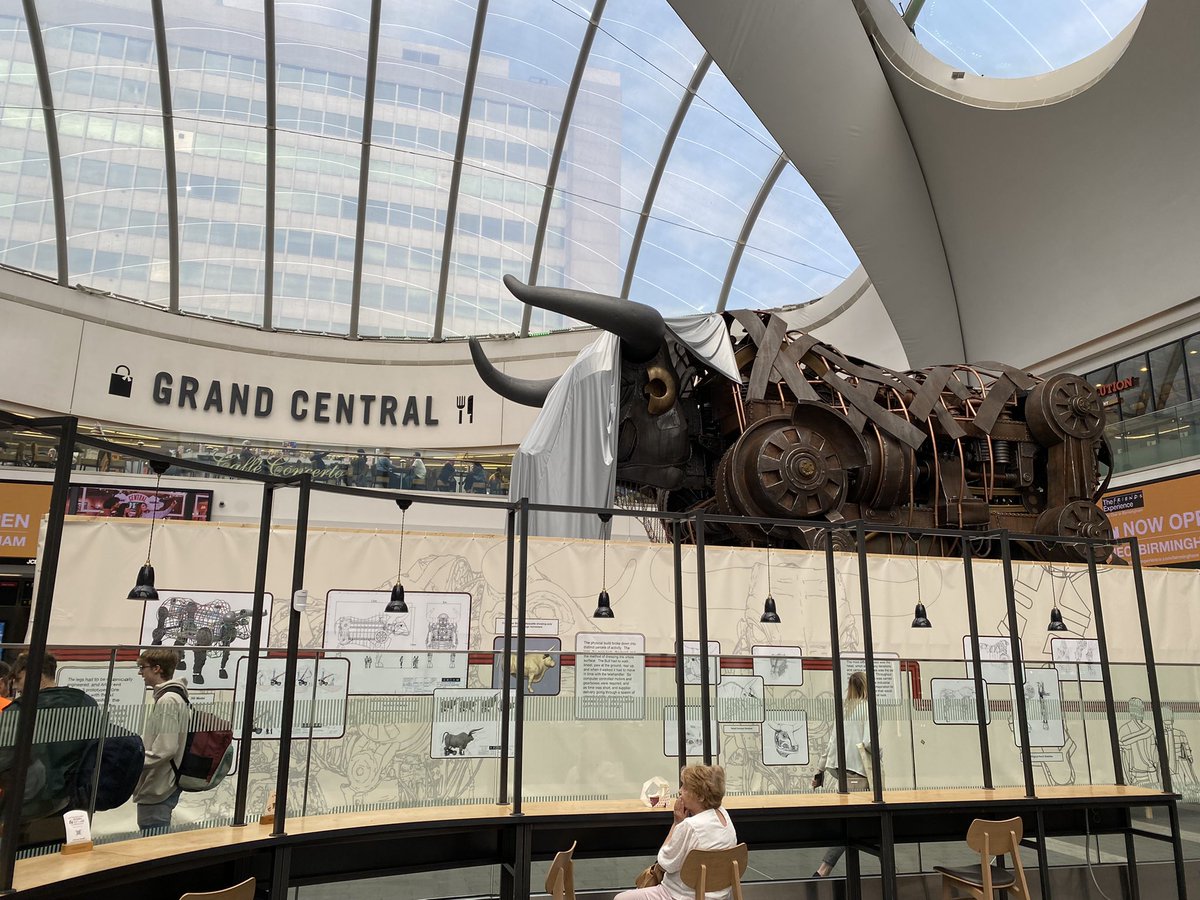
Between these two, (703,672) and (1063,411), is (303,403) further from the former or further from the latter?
(703,672)

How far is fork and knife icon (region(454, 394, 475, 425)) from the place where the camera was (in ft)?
63.7

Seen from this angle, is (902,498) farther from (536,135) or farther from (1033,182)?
(536,135)

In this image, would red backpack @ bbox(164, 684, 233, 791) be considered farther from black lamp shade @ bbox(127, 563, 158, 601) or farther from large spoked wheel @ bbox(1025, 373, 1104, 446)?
large spoked wheel @ bbox(1025, 373, 1104, 446)

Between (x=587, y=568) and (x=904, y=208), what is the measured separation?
10.5 metres

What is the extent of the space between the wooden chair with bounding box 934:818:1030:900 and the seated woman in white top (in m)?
1.77

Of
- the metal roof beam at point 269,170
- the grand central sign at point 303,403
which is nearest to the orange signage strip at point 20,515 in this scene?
the grand central sign at point 303,403

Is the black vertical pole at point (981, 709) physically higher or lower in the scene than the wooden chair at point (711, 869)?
higher

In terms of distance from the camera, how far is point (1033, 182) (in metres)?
13.5

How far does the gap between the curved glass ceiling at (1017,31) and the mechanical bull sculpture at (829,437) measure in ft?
19.3

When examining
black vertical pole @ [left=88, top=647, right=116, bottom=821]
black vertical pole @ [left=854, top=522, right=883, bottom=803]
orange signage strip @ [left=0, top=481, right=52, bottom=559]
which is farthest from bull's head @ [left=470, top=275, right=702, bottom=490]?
orange signage strip @ [left=0, top=481, right=52, bottom=559]

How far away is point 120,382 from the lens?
57.5ft

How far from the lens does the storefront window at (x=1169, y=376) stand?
A: 39.8 ft

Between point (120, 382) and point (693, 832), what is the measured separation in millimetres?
16789

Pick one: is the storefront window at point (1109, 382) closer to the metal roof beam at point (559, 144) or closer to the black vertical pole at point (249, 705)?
the metal roof beam at point (559, 144)
